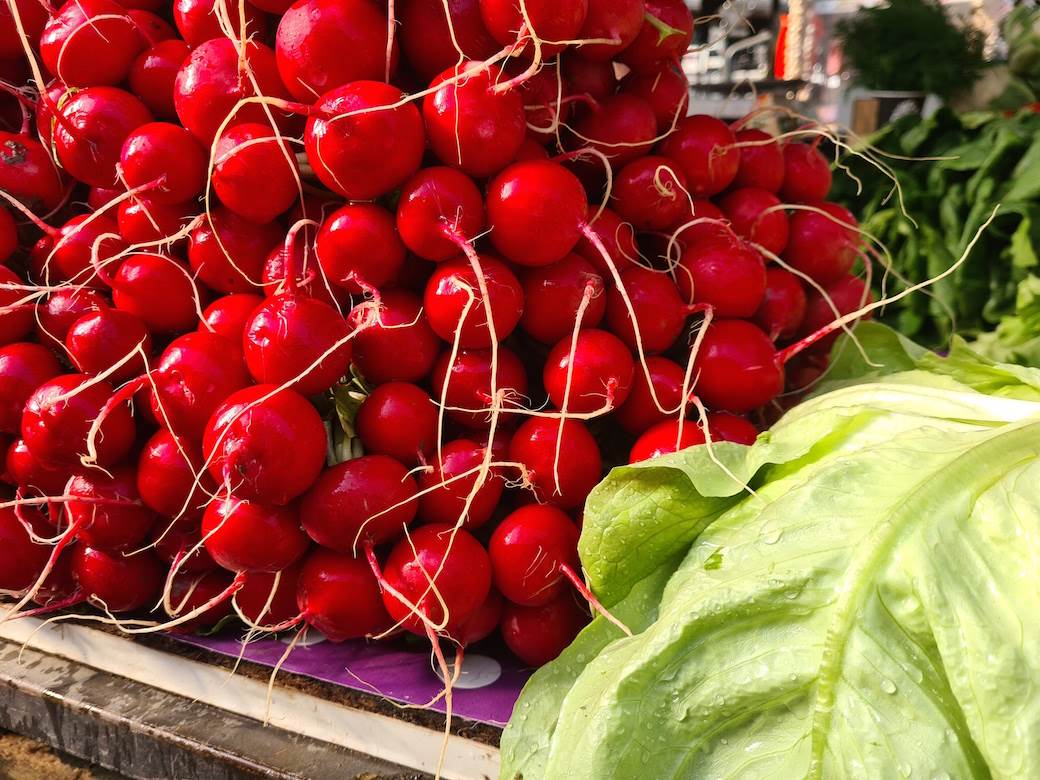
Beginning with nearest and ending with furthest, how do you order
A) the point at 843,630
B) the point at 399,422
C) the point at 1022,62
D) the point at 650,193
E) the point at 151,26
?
1. the point at 843,630
2. the point at 399,422
3. the point at 650,193
4. the point at 151,26
5. the point at 1022,62

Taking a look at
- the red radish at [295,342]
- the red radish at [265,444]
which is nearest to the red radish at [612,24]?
the red radish at [295,342]

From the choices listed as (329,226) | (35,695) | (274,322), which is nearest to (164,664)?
(35,695)

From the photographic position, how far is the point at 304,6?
3.13 ft

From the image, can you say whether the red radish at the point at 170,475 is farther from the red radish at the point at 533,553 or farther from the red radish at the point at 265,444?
the red radish at the point at 533,553

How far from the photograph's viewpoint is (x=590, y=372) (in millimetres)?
980

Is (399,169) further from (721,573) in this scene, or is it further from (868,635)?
(868,635)

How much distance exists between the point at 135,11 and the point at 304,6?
42cm

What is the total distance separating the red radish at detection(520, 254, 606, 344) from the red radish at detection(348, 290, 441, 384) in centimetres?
14

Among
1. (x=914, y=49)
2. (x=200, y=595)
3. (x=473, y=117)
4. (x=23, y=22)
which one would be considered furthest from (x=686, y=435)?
(x=914, y=49)

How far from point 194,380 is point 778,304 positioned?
842 mm

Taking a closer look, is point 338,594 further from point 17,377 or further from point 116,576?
point 17,377

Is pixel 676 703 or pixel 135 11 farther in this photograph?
pixel 135 11

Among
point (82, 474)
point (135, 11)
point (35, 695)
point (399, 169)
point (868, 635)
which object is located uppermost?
point (135, 11)

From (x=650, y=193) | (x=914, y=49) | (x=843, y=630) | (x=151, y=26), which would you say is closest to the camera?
(x=843, y=630)
